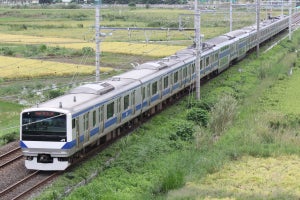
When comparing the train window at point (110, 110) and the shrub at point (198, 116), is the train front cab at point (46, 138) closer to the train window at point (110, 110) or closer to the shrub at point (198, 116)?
the train window at point (110, 110)

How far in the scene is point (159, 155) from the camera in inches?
831

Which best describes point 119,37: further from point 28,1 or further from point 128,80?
point 28,1

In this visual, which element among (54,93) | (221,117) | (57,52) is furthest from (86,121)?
(57,52)

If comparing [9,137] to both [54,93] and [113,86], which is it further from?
[54,93]

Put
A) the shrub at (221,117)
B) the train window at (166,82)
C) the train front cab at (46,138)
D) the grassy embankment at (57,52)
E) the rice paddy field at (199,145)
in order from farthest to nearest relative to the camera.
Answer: the grassy embankment at (57,52)
the train window at (166,82)
the shrub at (221,117)
the train front cab at (46,138)
the rice paddy field at (199,145)

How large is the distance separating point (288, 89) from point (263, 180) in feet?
60.7

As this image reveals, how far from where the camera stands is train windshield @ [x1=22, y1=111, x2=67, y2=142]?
18.2 metres

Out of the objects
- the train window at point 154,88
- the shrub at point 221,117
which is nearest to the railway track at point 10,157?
the train window at point 154,88

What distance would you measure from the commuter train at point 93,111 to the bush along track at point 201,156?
770mm

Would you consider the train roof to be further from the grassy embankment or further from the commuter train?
the grassy embankment

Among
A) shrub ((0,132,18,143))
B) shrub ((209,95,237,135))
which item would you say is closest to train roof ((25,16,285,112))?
shrub ((209,95,237,135))

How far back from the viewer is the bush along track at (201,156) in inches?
687

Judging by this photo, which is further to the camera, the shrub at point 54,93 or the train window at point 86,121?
the shrub at point 54,93

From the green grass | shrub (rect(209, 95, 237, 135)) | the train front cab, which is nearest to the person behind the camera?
the train front cab
